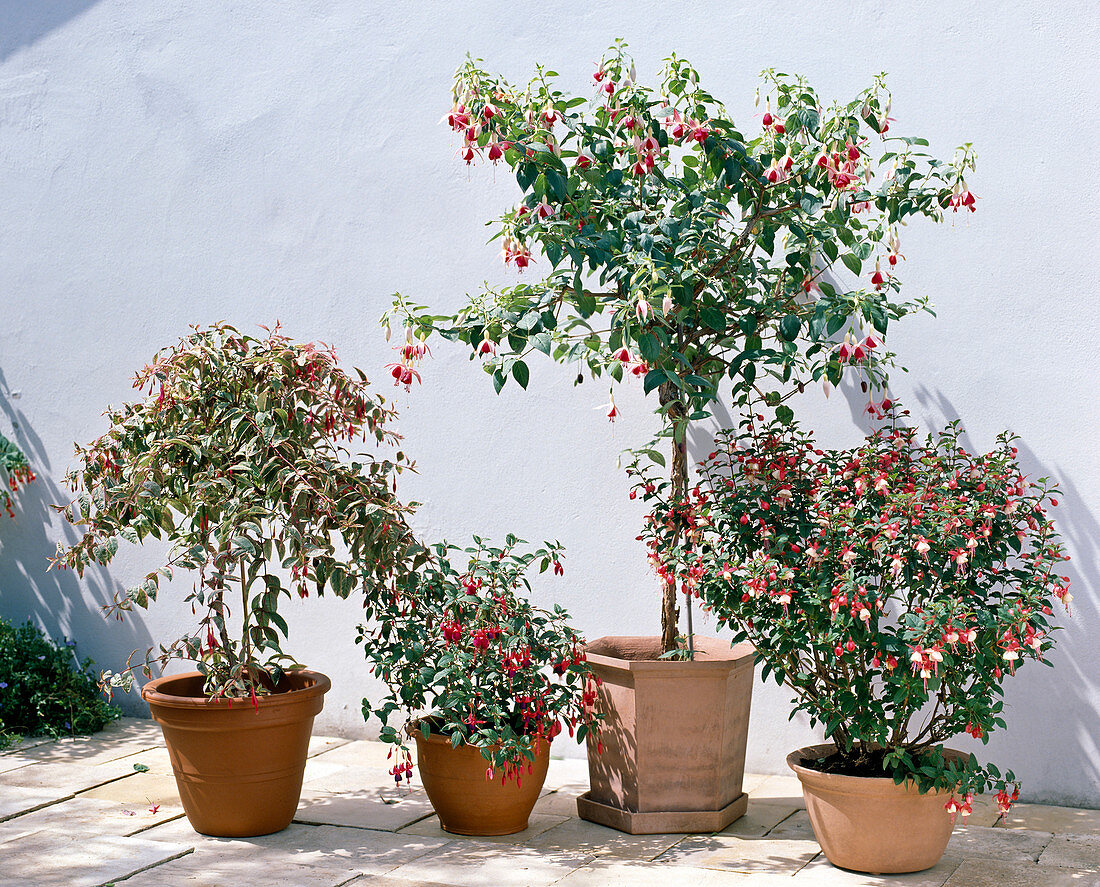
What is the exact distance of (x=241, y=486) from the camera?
333 centimetres

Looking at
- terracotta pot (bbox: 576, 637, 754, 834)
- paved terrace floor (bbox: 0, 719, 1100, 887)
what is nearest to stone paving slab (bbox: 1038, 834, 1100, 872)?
paved terrace floor (bbox: 0, 719, 1100, 887)

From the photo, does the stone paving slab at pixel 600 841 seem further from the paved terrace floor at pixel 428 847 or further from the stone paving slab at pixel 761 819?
the stone paving slab at pixel 761 819

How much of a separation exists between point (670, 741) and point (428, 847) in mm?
756

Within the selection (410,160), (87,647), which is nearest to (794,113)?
(410,160)

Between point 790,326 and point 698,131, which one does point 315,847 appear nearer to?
point 790,326

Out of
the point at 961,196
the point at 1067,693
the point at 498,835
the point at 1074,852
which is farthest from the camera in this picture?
the point at 1067,693

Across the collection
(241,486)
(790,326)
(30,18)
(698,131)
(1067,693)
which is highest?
(30,18)

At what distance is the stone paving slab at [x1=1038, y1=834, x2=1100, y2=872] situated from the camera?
3148 mm

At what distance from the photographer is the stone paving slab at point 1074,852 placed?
10.3 feet

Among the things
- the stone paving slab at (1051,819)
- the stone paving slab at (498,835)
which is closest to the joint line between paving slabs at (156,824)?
the stone paving slab at (498,835)

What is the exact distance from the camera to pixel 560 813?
12.1ft

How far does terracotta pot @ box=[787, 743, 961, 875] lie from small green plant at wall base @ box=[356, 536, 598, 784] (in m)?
0.71

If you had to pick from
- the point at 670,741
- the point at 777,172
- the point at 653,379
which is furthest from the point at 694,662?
the point at 777,172

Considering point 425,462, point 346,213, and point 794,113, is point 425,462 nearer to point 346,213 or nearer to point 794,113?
point 346,213
